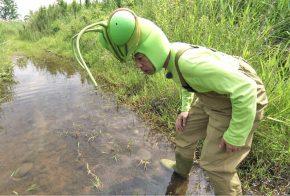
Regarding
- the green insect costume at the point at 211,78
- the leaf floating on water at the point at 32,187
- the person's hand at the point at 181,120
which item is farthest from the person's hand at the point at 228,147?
the leaf floating on water at the point at 32,187

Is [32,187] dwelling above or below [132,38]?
below

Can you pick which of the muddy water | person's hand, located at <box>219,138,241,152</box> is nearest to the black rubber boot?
the muddy water

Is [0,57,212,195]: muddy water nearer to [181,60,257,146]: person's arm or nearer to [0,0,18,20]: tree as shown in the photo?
[181,60,257,146]: person's arm

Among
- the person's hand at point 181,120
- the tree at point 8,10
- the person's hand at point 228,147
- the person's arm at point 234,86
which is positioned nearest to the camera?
the person's arm at point 234,86

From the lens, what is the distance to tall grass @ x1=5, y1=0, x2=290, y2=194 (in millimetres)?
2912

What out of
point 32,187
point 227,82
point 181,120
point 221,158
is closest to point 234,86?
point 227,82

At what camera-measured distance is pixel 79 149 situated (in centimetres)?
345

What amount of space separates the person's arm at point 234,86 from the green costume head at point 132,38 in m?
0.20

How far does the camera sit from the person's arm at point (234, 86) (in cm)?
178

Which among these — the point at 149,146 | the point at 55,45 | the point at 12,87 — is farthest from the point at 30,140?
the point at 55,45

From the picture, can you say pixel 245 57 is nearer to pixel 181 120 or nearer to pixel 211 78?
pixel 181 120

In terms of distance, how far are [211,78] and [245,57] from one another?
67.4 inches

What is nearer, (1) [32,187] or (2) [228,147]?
(2) [228,147]

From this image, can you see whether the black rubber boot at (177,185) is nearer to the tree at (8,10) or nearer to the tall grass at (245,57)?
the tall grass at (245,57)
